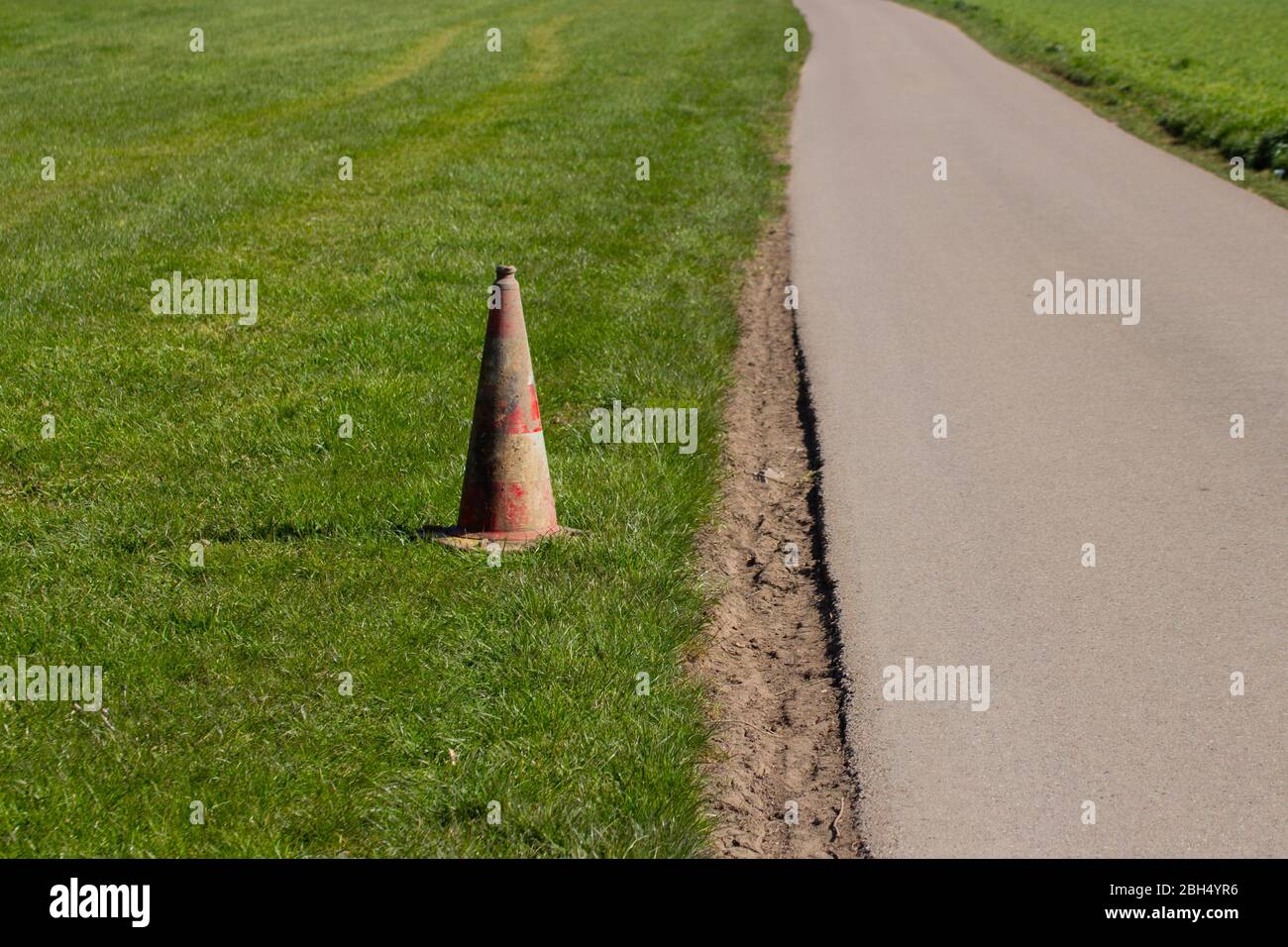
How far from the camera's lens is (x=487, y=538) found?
18.7 feet

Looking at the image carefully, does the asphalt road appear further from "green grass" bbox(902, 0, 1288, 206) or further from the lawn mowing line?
the lawn mowing line

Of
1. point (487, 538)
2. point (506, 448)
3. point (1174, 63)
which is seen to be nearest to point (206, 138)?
point (506, 448)

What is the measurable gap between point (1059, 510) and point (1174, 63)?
66.4 feet

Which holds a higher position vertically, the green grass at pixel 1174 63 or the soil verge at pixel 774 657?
the green grass at pixel 1174 63

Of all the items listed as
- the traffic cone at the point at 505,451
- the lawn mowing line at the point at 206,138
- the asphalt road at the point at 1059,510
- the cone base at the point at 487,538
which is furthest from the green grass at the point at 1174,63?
the lawn mowing line at the point at 206,138

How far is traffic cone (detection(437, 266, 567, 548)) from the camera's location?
18.9 ft

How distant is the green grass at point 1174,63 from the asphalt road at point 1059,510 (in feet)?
9.61

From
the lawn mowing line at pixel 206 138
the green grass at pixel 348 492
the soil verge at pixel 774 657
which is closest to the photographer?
the green grass at pixel 348 492

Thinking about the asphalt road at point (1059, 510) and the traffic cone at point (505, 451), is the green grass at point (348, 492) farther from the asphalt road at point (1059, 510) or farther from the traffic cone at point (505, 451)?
the asphalt road at point (1059, 510)

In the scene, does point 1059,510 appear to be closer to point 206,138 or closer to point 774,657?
point 774,657

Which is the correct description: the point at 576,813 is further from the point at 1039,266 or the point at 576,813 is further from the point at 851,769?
the point at 1039,266

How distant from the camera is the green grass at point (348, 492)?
13.1 feet

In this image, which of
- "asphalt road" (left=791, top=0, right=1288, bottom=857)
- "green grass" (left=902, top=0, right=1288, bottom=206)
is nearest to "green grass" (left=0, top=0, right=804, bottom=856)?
"asphalt road" (left=791, top=0, right=1288, bottom=857)
